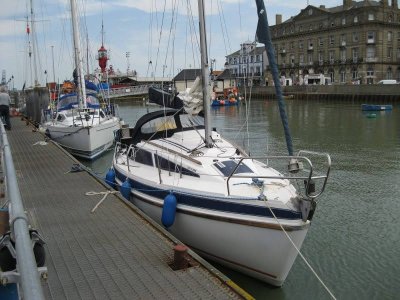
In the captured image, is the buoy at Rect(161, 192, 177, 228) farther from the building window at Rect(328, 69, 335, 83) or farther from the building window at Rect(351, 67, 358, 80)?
the building window at Rect(328, 69, 335, 83)

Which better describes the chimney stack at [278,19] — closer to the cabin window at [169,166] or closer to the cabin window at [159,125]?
the cabin window at [159,125]

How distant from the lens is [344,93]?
70.9 meters

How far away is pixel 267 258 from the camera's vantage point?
723 centimetres

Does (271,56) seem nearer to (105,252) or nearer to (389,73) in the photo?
(105,252)

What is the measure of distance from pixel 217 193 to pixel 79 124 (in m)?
15.2

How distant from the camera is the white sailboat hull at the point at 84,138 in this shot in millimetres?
20406

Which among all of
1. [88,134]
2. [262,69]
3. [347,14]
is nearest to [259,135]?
[88,134]

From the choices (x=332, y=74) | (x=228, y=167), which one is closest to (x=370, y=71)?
(x=332, y=74)

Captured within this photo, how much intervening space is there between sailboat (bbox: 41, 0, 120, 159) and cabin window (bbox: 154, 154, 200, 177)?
36.3 ft

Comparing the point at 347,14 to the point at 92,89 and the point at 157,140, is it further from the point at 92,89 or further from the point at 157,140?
the point at 157,140

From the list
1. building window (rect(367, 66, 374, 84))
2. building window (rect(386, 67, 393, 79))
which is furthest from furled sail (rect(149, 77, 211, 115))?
building window (rect(386, 67, 393, 79))

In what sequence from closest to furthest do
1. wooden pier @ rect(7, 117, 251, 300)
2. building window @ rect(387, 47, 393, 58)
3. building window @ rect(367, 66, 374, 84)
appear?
wooden pier @ rect(7, 117, 251, 300) → building window @ rect(367, 66, 374, 84) → building window @ rect(387, 47, 393, 58)

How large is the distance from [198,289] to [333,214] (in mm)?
7453

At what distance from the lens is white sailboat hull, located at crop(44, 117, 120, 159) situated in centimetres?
2041
